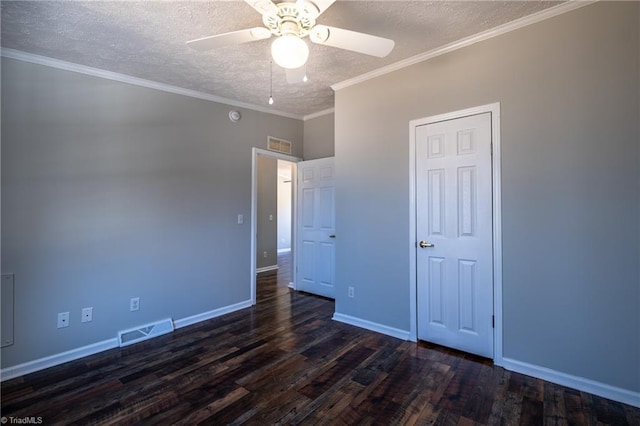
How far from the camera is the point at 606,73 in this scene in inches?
75.6

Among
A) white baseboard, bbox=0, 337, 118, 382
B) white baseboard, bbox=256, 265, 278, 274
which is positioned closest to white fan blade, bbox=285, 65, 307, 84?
white baseboard, bbox=0, 337, 118, 382

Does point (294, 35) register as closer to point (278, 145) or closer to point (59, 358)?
point (278, 145)

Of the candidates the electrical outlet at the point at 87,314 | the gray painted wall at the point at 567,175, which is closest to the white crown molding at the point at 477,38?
the gray painted wall at the point at 567,175

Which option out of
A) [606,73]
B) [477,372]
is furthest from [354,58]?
[477,372]

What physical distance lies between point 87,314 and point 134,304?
0.38 meters

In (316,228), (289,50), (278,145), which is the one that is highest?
(278,145)

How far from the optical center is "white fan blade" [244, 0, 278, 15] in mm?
1504

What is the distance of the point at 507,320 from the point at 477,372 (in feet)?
1.54

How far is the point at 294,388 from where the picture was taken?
207cm

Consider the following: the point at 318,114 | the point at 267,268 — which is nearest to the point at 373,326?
the point at 318,114

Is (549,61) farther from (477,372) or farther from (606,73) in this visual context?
(477,372)

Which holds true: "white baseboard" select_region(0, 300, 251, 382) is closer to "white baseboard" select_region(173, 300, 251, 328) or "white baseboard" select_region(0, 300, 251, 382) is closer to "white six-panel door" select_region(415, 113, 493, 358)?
"white baseboard" select_region(173, 300, 251, 328)

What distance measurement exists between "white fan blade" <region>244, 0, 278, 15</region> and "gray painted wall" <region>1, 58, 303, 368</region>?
2091mm

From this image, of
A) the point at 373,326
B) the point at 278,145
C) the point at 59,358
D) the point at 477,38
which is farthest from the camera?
the point at 278,145
